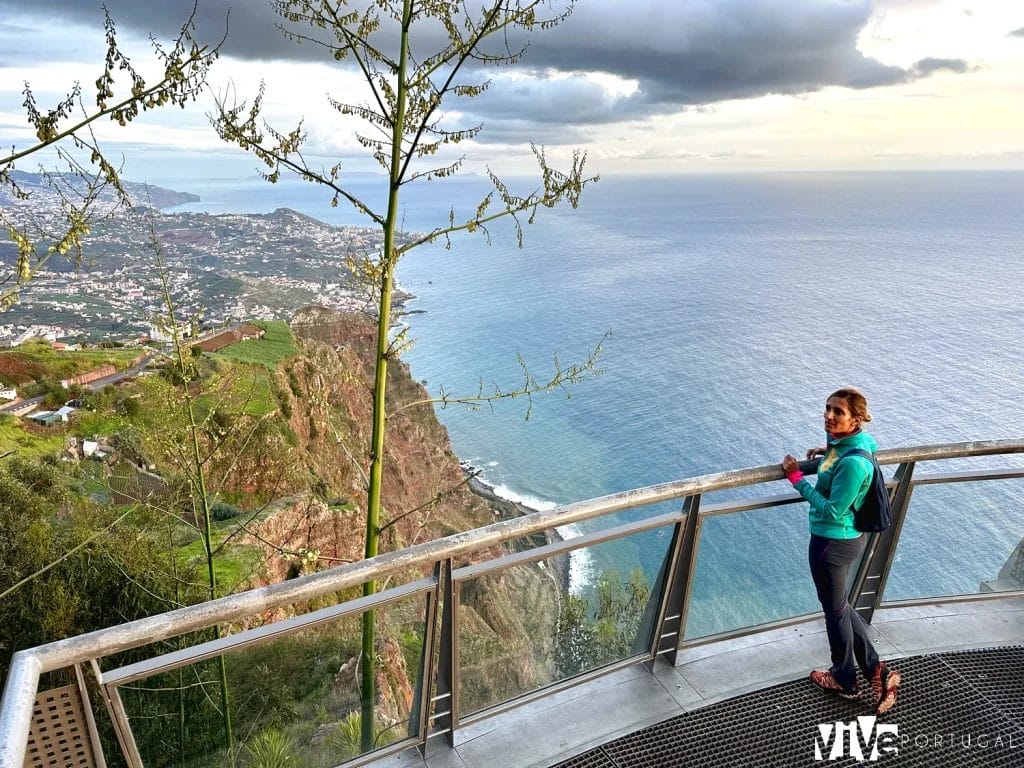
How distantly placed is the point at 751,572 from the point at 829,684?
2.28 ft

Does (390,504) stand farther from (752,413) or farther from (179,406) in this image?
(752,413)

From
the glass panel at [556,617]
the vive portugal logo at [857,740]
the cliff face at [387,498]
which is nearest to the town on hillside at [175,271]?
the cliff face at [387,498]

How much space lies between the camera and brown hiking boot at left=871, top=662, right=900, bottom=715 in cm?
364

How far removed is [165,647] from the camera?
5809 mm

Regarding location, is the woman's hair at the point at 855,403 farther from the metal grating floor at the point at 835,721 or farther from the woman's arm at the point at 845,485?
the metal grating floor at the point at 835,721

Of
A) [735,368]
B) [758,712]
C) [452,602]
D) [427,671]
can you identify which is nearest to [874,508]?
[758,712]

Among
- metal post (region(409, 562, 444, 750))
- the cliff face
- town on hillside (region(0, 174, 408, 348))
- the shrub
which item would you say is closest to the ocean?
the cliff face

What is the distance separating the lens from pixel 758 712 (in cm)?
362

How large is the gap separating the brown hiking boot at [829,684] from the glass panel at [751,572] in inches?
18.4

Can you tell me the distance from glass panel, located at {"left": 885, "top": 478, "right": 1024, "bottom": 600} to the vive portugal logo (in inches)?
43.3

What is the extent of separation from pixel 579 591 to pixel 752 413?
2195 inches

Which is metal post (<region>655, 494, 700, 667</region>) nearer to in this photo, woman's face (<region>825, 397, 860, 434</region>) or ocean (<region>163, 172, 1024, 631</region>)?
A: ocean (<region>163, 172, 1024, 631</region>)

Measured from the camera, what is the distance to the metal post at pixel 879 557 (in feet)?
13.5

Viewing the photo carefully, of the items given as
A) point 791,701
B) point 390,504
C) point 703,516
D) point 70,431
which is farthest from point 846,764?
point 390,504
